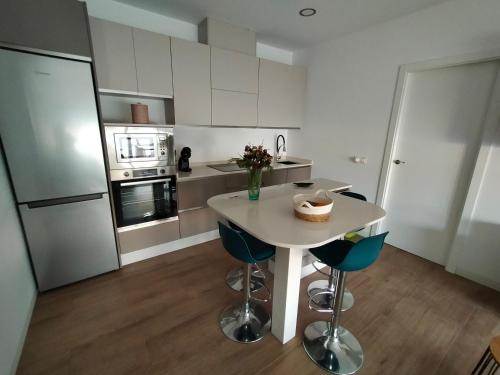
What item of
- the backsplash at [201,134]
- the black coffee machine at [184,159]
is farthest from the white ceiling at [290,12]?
the black coffee machine at [184,159]

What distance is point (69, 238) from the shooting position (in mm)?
1987

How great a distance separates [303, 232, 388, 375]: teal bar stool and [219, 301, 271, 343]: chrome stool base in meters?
0.31

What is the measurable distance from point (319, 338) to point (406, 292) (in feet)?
3.60

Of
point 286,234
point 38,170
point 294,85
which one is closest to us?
point 286,234

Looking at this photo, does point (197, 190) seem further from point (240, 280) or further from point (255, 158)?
point (255, 158)

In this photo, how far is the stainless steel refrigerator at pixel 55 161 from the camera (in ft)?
5.33

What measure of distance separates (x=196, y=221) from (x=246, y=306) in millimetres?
→ 1290

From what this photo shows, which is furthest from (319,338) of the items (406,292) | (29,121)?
(29,121)

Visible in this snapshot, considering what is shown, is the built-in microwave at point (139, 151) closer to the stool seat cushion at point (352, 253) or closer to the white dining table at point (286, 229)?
the white dining table at point (286, 229)

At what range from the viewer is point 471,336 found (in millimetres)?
1684

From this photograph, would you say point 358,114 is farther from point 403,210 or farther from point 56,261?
point 56,261

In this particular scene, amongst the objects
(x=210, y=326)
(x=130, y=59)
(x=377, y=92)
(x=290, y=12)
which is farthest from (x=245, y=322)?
(x=290, y=12)

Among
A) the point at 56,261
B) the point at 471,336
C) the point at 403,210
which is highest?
the point at 403,210

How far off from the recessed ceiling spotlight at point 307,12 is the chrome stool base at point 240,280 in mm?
2691
